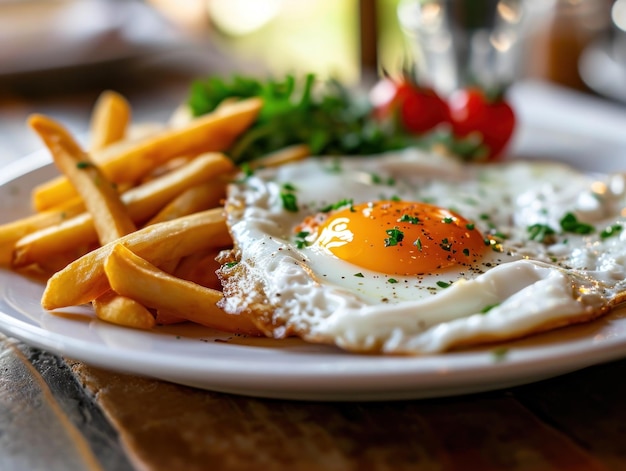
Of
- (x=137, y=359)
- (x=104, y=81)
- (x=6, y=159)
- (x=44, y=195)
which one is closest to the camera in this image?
(x=137, y=359)

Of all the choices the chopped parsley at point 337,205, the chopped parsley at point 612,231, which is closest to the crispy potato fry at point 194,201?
the chopped parsley at point 337,205

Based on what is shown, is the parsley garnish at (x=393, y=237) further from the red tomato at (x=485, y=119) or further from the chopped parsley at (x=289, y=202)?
the red tomato at (x=485, y=119)

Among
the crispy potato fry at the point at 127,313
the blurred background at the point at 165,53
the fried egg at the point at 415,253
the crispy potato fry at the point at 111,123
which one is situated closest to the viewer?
the fried egg at the point at 415,253

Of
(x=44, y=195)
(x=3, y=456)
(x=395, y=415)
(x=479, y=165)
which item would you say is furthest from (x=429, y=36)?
(x=3, y=456)

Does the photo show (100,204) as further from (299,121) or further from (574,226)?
(574,226)

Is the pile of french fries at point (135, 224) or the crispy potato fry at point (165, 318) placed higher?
the pile of french fries at point (135, 224)

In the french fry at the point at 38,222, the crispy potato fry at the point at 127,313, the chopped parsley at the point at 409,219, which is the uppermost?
the chopped parsley at the point at 409,219

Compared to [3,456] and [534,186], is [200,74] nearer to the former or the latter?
[534,186]

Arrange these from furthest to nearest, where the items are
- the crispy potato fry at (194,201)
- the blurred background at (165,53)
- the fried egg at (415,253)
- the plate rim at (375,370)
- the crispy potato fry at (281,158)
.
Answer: the blurred background at (165,53), the crispy potato fry at (281,158), the crispy potato fry at (194,201), the fried egg at (415,253), the plate rim at (375,370)
